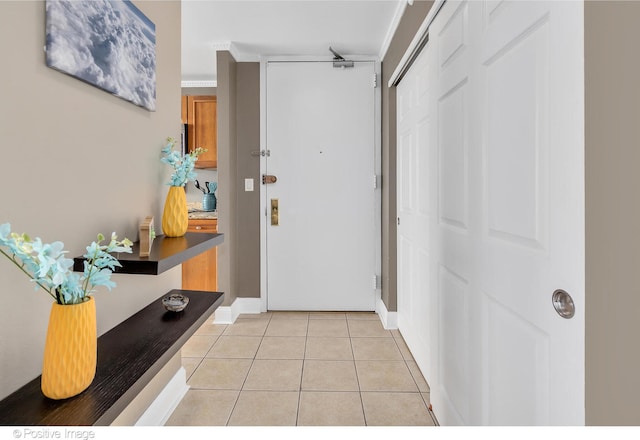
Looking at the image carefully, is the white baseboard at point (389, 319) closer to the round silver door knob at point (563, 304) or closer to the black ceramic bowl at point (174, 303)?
the black ceramic bowl at point (174, 303)

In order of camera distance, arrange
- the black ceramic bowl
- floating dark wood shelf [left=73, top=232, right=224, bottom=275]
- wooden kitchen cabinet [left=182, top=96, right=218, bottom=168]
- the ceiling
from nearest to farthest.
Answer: floating dark wood shelf [left=73, top=232, right=224, bottom=275]
the black ceramic bowl
the ceiling
wooden kitchen cabinet [left=182, top=96, right=218, bottom=168]

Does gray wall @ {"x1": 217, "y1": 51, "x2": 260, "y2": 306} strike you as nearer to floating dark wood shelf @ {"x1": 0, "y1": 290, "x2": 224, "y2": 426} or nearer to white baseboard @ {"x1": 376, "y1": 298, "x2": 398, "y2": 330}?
white baseboard @ {"x1": 376, "y1": 298, "x2": 398, "y2": 330}

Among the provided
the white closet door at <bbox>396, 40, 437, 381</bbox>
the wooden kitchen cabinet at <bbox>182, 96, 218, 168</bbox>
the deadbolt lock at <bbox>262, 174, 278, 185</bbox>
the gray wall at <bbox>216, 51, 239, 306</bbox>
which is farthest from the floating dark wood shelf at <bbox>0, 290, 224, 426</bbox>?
the wooden kitchen cabinet at <bbox>182, 96, 218, 168</bbox>

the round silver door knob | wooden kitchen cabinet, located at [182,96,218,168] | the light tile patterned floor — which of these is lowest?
the light tile patterned floor

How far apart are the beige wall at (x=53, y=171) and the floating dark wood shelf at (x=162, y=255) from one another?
113 mm

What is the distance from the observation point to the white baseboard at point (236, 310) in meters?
2.93

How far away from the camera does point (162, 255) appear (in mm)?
1127

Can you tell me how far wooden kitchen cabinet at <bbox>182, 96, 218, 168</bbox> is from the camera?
3602 millimetres

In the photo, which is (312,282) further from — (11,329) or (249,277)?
(11,329)

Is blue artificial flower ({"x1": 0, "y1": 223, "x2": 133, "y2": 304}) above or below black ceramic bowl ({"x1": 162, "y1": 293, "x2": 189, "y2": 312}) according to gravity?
above

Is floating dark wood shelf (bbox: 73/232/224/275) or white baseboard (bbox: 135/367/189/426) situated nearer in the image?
floating dark wood shelf (bbox: 73/232/224/275)

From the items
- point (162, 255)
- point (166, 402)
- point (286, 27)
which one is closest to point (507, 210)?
point (162, 255)

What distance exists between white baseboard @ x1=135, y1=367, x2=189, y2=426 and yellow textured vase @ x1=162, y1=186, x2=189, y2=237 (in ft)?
2.72
